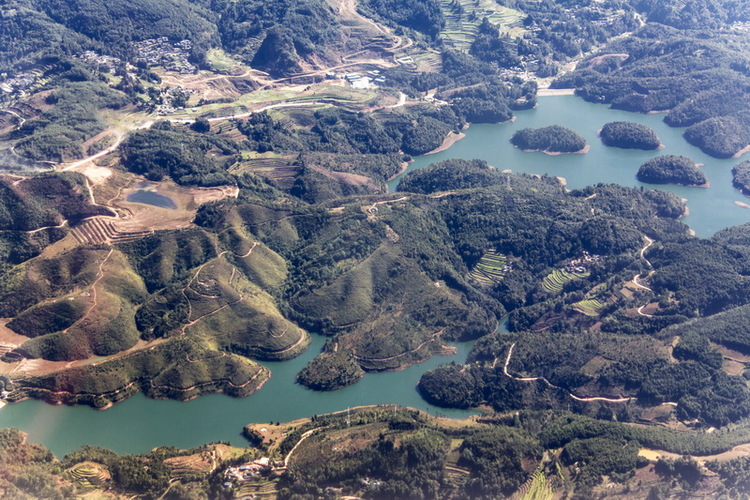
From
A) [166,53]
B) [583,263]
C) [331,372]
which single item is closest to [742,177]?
[583,263]

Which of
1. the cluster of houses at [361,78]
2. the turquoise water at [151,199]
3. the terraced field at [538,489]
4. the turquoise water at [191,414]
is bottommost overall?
the turquoise water at [191,414]

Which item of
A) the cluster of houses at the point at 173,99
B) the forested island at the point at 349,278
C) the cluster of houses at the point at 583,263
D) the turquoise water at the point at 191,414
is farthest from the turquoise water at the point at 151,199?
the cluster of houses at the point at 583,263

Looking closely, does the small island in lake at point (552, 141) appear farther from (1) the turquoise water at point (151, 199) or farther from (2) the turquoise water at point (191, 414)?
(2) the turquoise water at point (191, 414)

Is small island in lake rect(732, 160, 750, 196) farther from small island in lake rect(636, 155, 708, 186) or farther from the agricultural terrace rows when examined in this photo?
the agricultural terrace rows

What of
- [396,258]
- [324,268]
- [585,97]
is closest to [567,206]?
[396,258]

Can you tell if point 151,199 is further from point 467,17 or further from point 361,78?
point 467,17

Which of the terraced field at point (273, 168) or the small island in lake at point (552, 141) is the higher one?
the terraced field at point (273, 168)
